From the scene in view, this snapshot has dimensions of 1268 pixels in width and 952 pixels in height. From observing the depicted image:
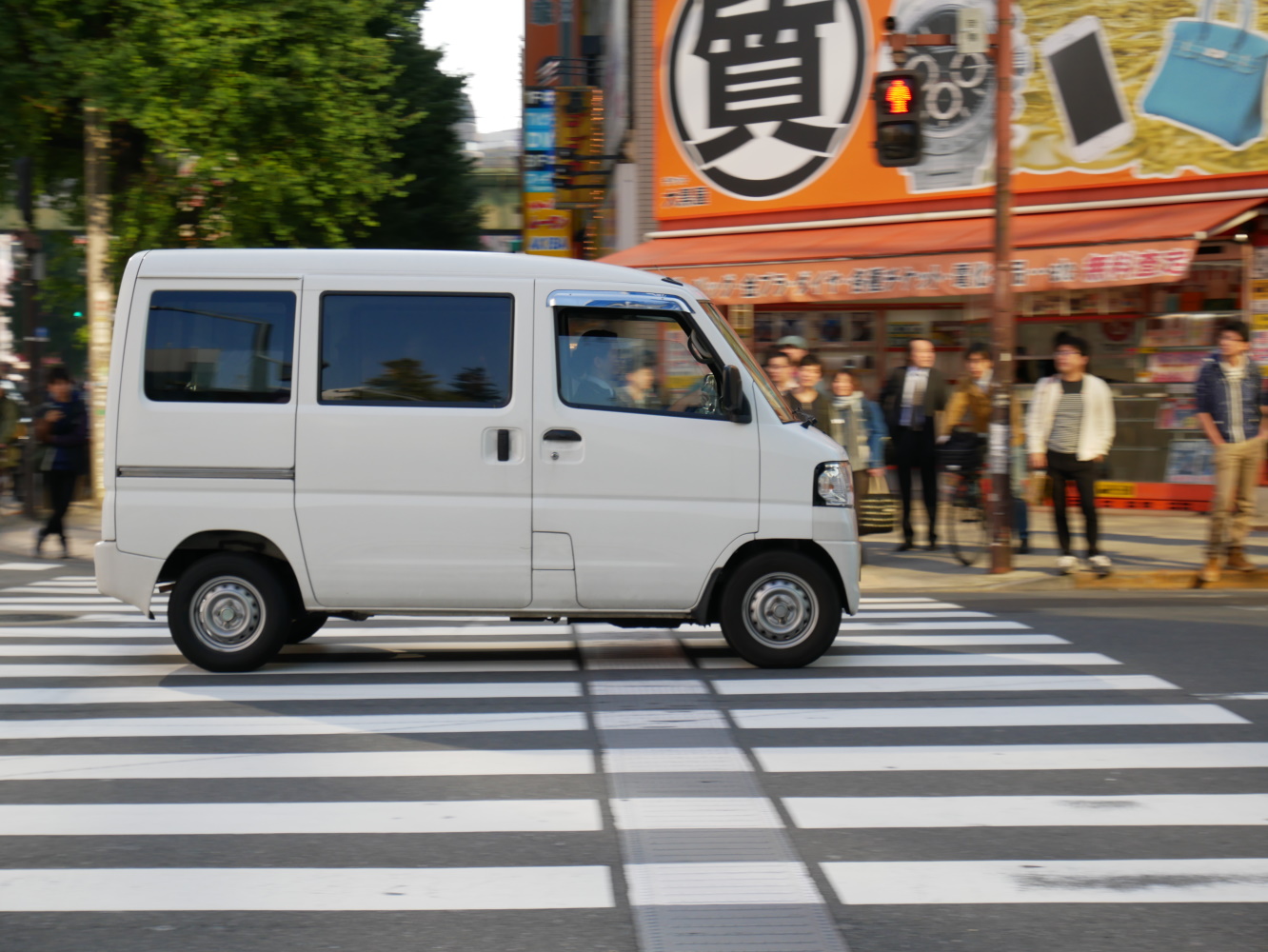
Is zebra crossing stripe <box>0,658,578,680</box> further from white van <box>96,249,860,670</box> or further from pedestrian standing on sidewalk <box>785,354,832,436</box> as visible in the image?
pedestrian standing on sidewalk <box>785,354,832,436</box>

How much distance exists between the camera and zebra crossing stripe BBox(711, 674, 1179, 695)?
7727 mm

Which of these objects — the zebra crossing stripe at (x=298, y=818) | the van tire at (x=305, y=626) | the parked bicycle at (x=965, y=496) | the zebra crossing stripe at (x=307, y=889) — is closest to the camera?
the zebra crossing stripe at (x=307, y=889)

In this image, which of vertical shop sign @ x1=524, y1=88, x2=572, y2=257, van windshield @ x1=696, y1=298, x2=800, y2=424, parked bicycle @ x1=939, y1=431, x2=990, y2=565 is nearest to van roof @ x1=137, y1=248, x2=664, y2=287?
van windshield @ x1=696, y1=298, x2=800, y2=424

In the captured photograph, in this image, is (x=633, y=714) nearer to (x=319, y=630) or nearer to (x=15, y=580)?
(x=319, y=630)

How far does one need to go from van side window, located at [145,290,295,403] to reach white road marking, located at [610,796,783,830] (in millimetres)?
3652

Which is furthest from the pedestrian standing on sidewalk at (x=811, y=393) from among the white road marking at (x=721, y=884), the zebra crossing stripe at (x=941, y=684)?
the white road marking at (x=721, y=884)

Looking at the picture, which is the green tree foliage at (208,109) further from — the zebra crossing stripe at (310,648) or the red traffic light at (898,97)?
the zebra crossing stripe at (310,648)

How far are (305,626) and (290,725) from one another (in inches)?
94.6

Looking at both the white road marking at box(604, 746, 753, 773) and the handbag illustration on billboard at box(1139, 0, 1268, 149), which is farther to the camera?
the handbag illustration on billboard at box(1139, 0, 1268, 149)

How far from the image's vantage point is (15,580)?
1402 cm

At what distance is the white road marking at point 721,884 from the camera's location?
4.39 meters

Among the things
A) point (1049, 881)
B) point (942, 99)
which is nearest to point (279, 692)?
point (1049, 881)

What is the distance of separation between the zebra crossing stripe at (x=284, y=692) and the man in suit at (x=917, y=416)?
697 cm

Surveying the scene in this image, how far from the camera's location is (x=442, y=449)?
8.05 m
